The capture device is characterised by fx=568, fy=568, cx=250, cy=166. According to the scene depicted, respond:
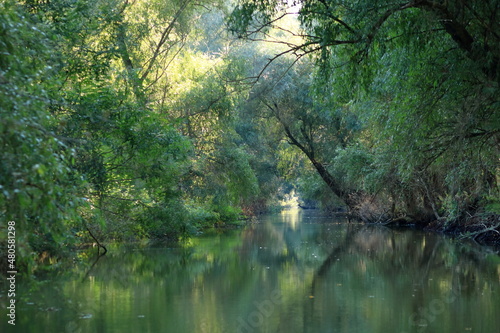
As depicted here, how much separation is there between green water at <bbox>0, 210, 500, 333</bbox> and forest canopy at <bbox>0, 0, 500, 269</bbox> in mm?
951

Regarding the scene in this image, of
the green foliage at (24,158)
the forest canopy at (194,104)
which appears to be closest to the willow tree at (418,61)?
the forest canopy at (194,104)

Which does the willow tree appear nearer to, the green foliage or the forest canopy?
the forest canopy

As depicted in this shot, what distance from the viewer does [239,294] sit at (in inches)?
348

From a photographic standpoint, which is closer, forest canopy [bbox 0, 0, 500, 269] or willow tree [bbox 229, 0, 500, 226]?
forest canopy [bbox 0, 0, 500, 269]

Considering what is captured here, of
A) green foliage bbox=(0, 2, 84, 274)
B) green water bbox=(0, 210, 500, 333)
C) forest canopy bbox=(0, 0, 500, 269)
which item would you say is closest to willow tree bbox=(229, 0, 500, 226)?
forest canopy bbox=(0, 0, 500, 269)

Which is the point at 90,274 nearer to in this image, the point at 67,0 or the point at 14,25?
the point at 67,0

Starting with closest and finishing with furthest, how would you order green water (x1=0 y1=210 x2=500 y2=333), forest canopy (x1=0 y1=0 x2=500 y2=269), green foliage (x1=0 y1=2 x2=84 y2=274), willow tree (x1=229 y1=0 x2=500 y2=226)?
1. green foliage (x1=0 y1=2 x2=84 y2=274)
2. forest canopy (x1=0 y1=0 x2=500 y2=269)
3. green water (x1=0 y1=210 x2=500 y2=333)
4. willow tree (x1=229 y1=0 x2=500 y2=226)

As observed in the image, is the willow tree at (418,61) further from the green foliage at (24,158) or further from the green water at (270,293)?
the green foliage at (24,158)

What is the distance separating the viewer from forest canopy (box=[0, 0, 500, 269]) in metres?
4.56

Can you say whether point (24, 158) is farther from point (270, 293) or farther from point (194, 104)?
point (194, 104)

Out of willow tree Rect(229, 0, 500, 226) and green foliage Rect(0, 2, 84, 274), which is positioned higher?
willow tree Rect(229, 0, 500, 226)

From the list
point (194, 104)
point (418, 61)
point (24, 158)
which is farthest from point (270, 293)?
point (194, 104)

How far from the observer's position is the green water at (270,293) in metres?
6.79

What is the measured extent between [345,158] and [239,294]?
13112 mm
